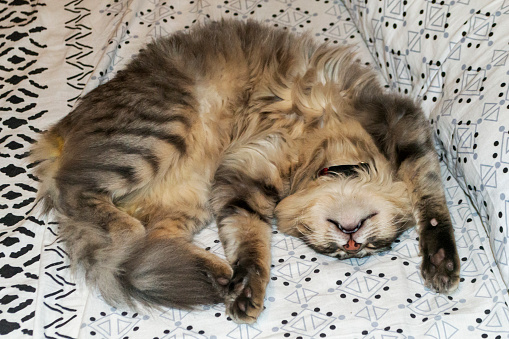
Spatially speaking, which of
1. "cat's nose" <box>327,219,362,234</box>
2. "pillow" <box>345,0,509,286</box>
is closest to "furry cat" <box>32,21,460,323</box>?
"cat's nose" <box>327,219,362,234</box>

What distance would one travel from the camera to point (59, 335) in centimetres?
173

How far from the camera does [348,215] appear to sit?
77.9 inches

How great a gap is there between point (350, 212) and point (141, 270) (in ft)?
2.33

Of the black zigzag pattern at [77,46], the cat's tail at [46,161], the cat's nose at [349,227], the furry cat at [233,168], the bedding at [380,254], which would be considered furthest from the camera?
the black zigzag pattern at [77,46]

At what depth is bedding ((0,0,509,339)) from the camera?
5.65 ft

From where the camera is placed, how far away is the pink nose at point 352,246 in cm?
193

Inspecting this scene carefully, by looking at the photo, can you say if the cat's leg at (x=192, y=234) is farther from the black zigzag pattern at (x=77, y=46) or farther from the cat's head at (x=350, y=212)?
the black zigzag pattern at (x=77, y=46)

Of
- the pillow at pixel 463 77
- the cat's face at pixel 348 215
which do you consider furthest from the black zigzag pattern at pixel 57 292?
the pillow at pixel 463 77

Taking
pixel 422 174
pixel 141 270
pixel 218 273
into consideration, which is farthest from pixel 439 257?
pixel 141 270

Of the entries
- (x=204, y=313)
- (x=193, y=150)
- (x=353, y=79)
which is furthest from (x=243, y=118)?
(x=204, y=313)

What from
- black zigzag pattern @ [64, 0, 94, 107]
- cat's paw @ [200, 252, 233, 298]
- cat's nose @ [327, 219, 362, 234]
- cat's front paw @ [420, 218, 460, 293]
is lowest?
cat's paw @ [200, 252, 233, 298]

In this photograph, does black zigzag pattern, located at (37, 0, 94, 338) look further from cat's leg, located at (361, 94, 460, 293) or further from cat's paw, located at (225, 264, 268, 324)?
cat's leg, located at (361, 94, 460, 293)

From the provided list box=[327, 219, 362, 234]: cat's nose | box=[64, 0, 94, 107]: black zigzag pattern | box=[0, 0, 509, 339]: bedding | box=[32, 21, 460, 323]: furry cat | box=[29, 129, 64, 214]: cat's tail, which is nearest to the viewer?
box=[0, 0, 509, 339]: bedding

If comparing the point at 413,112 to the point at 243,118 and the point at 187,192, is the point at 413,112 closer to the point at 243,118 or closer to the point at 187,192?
the point at 243,118
